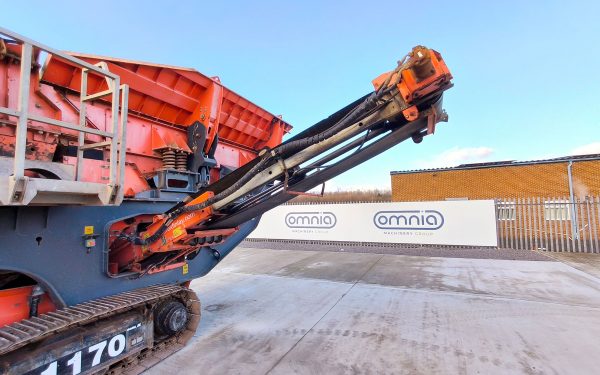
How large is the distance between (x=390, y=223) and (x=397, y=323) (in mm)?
8286

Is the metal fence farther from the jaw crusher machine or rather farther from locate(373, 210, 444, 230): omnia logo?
the jaw crusher machine

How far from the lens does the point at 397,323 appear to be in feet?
14.7

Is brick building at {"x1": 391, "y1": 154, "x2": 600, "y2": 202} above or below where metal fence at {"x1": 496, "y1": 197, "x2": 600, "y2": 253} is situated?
above

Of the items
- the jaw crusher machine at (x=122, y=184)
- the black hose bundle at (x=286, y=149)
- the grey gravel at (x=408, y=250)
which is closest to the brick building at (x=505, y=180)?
the grey gravel at (x=408, y=250)

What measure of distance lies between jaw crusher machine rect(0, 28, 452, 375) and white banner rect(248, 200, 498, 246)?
366 inches

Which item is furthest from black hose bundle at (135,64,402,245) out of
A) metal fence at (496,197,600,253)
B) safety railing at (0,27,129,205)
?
metal fence at (496,197,600,253)

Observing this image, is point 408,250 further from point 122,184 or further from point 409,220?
point 122,184

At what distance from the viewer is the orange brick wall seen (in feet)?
56.0

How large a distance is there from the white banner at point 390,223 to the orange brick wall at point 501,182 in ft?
30.1

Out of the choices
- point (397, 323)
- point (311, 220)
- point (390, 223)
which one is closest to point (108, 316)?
point (397, 323)

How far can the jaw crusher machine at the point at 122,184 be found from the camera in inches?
97.1

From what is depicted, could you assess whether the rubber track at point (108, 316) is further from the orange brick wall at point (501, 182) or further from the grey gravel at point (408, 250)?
the orange brick wall at point (501, 182)

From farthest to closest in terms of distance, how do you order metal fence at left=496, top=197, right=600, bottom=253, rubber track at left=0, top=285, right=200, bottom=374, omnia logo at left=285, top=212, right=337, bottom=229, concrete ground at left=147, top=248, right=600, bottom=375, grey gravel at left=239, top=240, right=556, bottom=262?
omnia logo at left=285, top=212, right=337, bottom=229 < metal fence at left=496, top=197, right=600, bottom=253 < grey gravel at left=239, top=240, right=556, bottom=262 < concrete ground at left=147, top=248, right=600, bottom=375 < rubber track at left=0, top=285, right=200, bottom=374

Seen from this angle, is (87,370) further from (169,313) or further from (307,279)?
(307,279)
